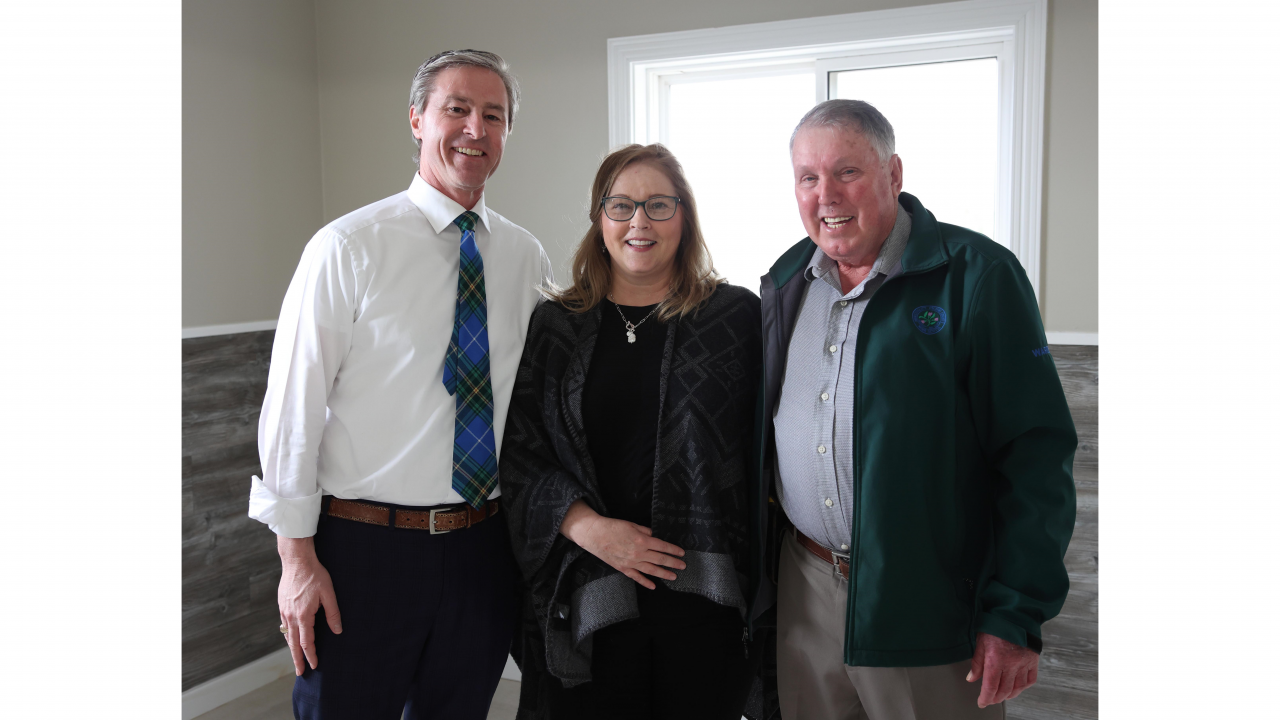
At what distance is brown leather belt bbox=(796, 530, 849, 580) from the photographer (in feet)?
5.07

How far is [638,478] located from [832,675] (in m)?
0.53

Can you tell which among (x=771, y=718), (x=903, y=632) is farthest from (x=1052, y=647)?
(x=903, y=632)

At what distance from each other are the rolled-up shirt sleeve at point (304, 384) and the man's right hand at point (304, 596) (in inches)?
1.4


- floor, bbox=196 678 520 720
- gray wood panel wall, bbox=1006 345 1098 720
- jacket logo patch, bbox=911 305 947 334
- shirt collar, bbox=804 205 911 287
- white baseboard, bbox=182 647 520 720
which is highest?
shirt collar, bbox=804 205 911 287

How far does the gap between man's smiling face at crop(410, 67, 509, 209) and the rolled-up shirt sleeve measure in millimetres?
267

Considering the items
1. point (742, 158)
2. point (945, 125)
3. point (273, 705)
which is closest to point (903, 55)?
point (945, 125)

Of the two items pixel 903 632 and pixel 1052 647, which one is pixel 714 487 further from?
pixel 1052 647

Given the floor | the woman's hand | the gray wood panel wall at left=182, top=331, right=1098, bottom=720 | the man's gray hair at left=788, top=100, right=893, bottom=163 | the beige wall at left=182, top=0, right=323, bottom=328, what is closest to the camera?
the man's gray hair at left=788, top=100, right=893, bottom=163

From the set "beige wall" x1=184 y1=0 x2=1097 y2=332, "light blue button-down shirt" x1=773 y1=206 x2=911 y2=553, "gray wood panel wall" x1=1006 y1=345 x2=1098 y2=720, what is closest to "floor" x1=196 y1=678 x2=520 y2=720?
"beige wall" x1=184 y1=0 x2=1097 y2=332

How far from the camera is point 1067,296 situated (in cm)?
251

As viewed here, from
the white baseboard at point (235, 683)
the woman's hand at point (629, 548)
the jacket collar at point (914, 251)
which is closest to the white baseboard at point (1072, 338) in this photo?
the jacket collar at point (914, 251)

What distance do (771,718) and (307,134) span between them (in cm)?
275

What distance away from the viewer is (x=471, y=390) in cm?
173

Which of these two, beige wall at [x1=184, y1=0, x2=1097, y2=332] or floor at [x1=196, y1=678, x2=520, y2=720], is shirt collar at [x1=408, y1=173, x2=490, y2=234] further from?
floor at [x1=196, y1=678, x2=520, y2=720]
